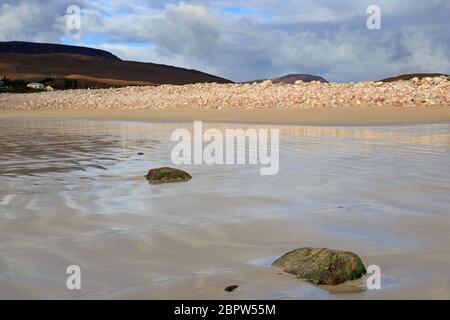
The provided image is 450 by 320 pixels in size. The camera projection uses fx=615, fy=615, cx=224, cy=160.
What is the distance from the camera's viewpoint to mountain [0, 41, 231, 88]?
61469mm

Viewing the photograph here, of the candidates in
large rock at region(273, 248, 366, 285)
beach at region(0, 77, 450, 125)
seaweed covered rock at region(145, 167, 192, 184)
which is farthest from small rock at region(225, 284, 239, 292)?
beach at region(0, 77, 450, 125)

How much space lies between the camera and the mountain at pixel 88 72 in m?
61.5

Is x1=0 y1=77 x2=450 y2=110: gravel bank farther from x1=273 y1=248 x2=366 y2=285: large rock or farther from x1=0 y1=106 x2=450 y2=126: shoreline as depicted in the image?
x1=273 y1=248 x2=366 y2=285: large rock

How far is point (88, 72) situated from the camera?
6831 centimetres

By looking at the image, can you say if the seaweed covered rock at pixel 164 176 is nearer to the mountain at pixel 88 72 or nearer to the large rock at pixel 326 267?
the large rock at pixel 326 267

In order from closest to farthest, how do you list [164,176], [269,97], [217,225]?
[217,225]
[164,176]
[269,97]

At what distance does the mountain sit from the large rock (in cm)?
5468

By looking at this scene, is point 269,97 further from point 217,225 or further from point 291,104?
point 217,225

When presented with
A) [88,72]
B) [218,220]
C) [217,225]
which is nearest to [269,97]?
[218,220]

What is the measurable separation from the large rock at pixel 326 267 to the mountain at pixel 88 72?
5468cm

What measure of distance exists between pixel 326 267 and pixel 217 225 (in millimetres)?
1437

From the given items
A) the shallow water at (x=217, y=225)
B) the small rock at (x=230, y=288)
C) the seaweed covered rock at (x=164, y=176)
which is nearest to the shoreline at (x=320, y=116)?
the shallow water at (x=217, y=225)

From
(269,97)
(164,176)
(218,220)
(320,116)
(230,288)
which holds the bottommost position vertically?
(230,288)
